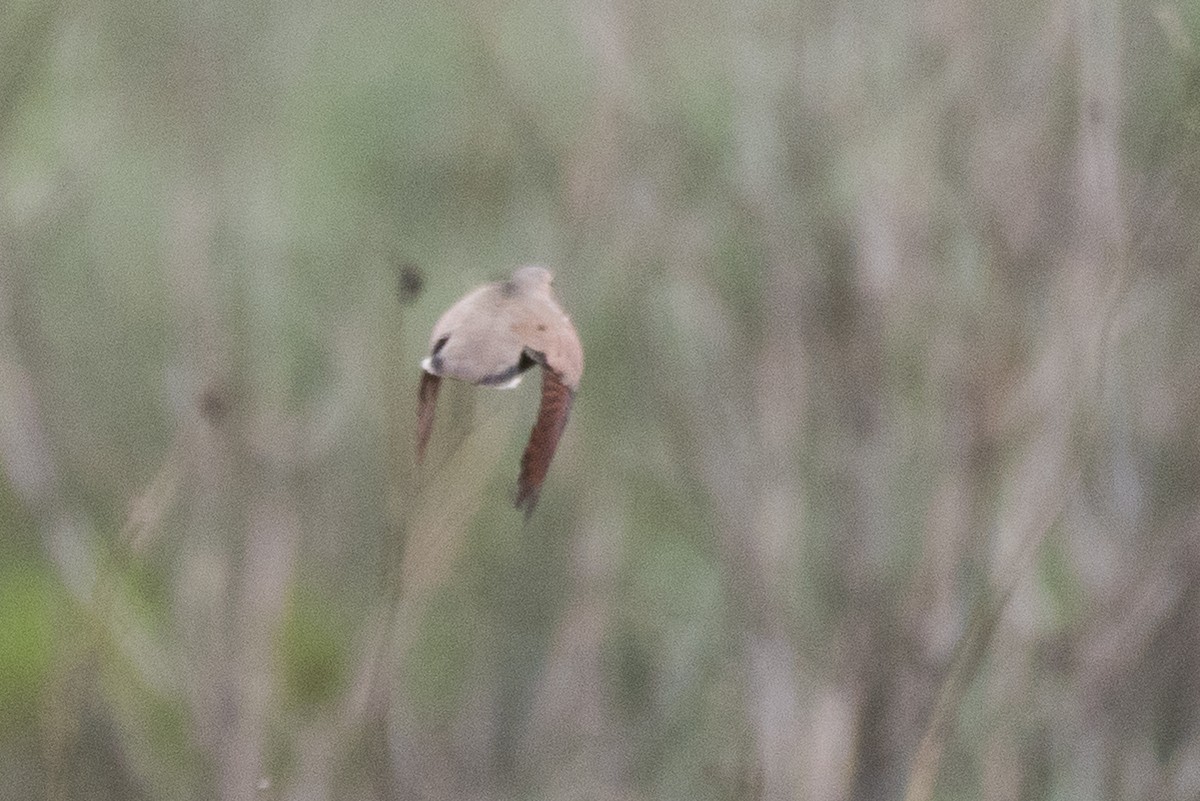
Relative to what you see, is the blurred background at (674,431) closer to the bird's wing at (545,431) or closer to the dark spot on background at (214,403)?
the dark spot on background at (214,403)

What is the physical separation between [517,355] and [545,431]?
0.18 ft

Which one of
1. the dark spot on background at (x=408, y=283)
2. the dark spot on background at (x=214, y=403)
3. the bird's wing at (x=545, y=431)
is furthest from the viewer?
the dark spot on background at (x=214, y=403)

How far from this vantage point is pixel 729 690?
2.11 meters

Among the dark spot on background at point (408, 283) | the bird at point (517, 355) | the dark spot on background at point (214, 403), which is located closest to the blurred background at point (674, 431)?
the dark spot on background at point (214, 403)

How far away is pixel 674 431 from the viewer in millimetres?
1852

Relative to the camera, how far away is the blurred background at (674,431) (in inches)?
62.1

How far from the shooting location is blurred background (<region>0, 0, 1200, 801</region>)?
62.1 inches

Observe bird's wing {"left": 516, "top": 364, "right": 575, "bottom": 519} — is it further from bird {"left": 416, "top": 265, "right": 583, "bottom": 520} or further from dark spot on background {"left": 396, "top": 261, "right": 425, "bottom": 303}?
dark spot on background {"left": 396, "top": 261, "right": 425, "bottom": 303}

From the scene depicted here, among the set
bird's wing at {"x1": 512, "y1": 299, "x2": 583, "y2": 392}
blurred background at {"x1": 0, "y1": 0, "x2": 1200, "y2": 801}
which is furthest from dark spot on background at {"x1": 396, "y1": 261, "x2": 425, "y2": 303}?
A: bird's wing at {"x1": 512, "y1": 299, "x2": 583, "y2": 392}

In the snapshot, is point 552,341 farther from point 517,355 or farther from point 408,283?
point 408,283

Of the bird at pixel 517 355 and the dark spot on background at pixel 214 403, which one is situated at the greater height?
the bird at pixel 517 355

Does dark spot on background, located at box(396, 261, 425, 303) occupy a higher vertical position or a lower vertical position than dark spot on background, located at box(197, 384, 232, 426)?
higher

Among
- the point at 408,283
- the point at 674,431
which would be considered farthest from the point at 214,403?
the point at 674,431

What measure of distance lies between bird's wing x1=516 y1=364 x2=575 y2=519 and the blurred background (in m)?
0.49
